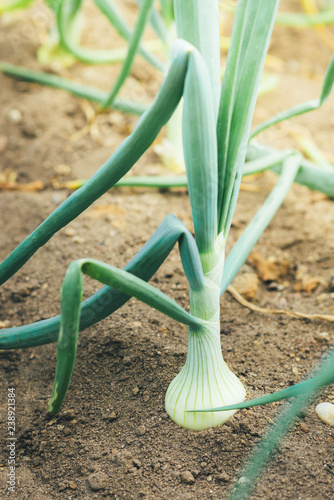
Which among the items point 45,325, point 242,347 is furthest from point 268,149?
point 45,325

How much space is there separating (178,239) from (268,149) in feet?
2.45

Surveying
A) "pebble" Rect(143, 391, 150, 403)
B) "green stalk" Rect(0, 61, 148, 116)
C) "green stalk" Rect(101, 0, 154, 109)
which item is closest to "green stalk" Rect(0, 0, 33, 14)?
"green stalk" Rect(0, 61, 148, 116)

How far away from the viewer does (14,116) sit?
1778 millimetres

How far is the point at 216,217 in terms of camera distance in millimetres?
745

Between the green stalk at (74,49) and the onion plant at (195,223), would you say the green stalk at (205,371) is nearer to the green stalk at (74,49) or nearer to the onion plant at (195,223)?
the onion plant at (195,223)

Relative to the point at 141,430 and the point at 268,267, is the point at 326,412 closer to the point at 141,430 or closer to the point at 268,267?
the point at 141,430

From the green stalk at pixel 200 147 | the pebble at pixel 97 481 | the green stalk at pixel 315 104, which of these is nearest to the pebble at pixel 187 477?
the pebble at pixel 97 481

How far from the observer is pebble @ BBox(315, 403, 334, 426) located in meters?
0.78

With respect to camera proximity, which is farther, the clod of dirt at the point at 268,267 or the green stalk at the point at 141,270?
the clod of dirt at the point at 268,267

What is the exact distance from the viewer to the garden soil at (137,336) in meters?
0.75

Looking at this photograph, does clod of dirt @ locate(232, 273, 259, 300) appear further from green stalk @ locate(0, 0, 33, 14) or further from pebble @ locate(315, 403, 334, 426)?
green stalk @ locate(0, 0, 33, 14)

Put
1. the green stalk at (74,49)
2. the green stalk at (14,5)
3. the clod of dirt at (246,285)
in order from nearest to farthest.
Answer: the clod of dirt at (246,285) → the green stalk at (74,49) → the green stalk at (14,5)

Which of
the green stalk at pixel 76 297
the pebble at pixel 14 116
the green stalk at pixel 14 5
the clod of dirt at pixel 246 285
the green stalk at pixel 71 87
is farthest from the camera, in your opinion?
the green stalk at pixel 14 5

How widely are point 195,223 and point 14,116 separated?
50.6 inches
